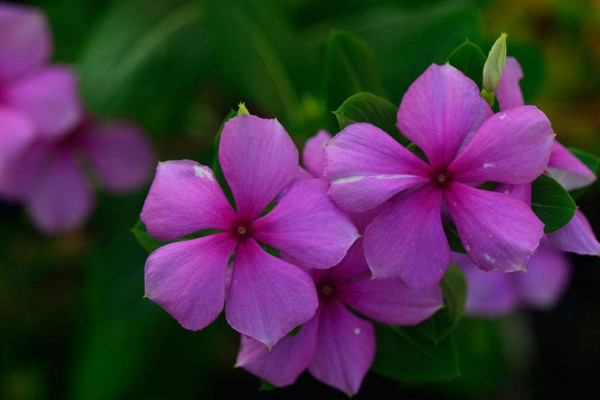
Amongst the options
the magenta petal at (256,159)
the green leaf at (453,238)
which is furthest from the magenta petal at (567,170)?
the magenta petal at (256,159)

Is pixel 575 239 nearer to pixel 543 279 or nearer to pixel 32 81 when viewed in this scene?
pixel 543 279

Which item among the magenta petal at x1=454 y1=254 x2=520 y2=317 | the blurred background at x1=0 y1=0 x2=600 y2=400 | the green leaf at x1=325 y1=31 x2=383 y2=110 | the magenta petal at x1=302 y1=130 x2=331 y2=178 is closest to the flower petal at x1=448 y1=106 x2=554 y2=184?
the magenta petal at x1=302 y1=130 x2=331 y2=178

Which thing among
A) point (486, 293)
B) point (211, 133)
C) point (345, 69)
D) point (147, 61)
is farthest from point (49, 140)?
point (486, 293)

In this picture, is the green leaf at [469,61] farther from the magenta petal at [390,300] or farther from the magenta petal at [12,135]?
the magenta petal at [12,135]

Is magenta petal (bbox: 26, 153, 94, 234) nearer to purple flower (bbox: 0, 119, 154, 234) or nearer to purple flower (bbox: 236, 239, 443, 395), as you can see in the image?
purple flower (bbox: 0, 119, 154, 234)

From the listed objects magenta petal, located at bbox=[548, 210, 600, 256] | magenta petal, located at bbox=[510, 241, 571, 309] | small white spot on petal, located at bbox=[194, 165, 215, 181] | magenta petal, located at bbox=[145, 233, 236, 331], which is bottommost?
magenta petal, located at bbox=[510, 241, 571, 309]

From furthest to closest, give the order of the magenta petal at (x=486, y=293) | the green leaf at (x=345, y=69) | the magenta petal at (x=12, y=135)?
1. the magenta petal at (x=486, y=293)
2. the magenta petal at (x=12, y=135)
3. the green leaf at (x=345, y=69)

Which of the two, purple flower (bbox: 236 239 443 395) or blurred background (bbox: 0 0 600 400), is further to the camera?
blurred background (bbox: 0 0 600 400)

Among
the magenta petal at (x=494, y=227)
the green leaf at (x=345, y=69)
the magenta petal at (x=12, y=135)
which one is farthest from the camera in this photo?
the magenta petal at (x=12, y=135)
